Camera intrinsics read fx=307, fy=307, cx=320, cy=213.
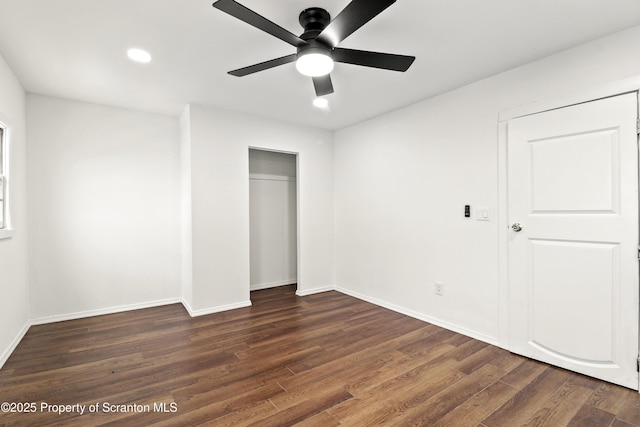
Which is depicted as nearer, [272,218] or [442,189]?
[442,189]

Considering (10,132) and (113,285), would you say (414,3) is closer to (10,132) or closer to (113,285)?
(10,132)

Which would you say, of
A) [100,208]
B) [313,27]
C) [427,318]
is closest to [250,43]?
[313,27]

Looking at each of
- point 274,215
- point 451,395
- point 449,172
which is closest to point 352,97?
point 449,172

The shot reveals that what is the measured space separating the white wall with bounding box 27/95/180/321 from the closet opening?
1147mm

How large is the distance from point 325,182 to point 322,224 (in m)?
0.65

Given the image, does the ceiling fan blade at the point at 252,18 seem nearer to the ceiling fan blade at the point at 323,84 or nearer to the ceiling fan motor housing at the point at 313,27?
the ceiling fan motor housing at the point at 313,27

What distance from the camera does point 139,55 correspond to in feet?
8.22

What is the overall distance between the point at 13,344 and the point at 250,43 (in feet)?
10.8

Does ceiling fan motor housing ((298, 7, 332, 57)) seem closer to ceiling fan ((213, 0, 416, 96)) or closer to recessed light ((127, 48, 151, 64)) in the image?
ceiling fan ((213, 0, 416, 96))

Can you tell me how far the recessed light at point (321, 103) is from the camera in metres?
3.50

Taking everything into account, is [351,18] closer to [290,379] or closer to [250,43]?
[250,43]

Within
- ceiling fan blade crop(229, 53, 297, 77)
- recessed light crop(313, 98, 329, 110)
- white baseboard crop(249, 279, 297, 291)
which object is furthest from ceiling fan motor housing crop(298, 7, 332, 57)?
white baseboard crop(249, 279, 297, 291)

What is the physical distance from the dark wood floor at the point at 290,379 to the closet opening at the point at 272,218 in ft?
A: 5.43

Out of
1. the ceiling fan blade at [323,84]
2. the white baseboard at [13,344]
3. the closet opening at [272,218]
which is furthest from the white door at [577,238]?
the white baseboard at [13,344]
